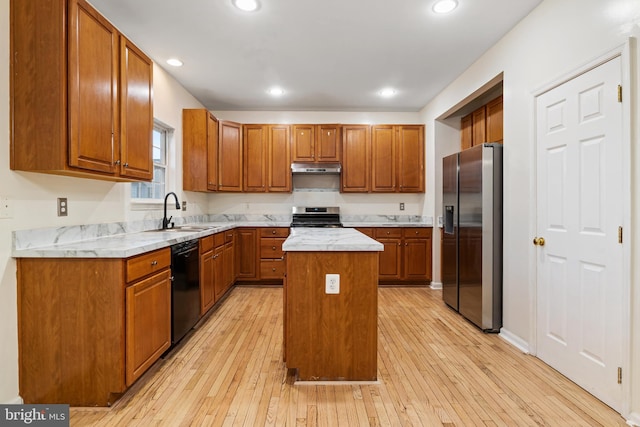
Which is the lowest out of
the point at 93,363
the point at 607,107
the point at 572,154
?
the point at 93,363

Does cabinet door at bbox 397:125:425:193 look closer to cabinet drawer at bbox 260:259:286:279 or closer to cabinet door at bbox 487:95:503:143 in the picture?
cabinet door at bbox 487:95:503:143

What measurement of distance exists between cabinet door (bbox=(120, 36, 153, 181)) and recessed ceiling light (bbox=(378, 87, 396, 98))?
2.78 metres

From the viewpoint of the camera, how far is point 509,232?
276 cm

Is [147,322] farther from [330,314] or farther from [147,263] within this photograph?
[330,314]

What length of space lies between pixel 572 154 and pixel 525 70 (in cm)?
91

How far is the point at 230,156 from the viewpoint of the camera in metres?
4.75


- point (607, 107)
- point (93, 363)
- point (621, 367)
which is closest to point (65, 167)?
point (93, 363)

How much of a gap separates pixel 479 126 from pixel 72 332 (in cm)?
436

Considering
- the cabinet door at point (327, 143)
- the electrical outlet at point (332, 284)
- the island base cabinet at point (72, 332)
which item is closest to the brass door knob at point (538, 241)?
the electrical outlet at point (332, 284)

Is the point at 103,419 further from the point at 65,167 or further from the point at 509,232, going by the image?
the point at 509,232

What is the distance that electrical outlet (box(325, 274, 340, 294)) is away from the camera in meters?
2.07

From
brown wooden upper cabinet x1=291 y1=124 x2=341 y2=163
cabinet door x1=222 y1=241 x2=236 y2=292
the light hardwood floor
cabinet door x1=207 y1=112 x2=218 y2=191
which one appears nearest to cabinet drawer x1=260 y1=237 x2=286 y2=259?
cabinet door x1=222 y1=241 x2=236 y2=292

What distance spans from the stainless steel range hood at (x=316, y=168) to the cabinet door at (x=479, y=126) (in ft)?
6.20

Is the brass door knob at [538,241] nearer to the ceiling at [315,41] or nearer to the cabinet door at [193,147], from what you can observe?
the ceiling at [315,41]
